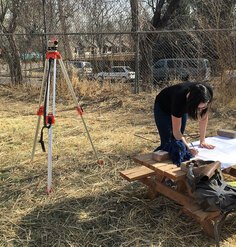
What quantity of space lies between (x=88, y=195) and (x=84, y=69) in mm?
7184

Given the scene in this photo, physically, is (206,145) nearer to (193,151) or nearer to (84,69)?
(193,151)

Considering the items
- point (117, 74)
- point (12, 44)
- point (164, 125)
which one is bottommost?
point (164, 125)

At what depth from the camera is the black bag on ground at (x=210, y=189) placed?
2.52 meters

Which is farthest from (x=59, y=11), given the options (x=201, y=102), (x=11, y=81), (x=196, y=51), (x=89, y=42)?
(x=201, y=102)

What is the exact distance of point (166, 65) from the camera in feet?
34.2

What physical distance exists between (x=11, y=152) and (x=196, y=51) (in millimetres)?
5813

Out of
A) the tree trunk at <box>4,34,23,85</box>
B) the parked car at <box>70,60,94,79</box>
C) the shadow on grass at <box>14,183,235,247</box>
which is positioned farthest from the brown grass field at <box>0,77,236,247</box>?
the tree trunk at <box>4,34,23,85</box>

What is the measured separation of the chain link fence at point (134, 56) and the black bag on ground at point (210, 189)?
5812 millimetres

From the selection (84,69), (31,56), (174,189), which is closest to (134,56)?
(84,69)

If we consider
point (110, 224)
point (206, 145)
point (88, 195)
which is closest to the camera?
point (110, 224)

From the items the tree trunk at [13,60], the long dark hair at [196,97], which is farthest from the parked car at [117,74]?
the long dark hair at [196,97]

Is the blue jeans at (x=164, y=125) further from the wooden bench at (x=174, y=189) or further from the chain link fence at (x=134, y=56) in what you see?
the chain link fence at (x=134, y=56)

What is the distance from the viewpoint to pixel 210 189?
2559 mm

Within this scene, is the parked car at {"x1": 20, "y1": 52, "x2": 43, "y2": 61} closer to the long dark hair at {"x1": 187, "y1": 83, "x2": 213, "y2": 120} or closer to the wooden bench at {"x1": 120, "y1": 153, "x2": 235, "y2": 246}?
the wooden bench at {"x1": 120, "y1": 153, "x2": 235, "y2": 246}
